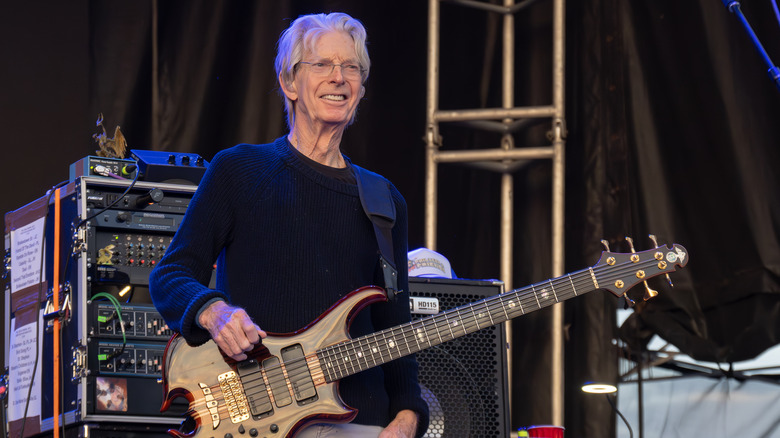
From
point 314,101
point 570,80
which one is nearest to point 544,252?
point 570,80

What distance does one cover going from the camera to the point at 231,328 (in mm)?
2049

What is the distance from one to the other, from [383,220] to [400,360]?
0.34m

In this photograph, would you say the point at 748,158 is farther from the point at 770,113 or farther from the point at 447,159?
the point at 447,159

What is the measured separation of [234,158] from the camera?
7.71 feet

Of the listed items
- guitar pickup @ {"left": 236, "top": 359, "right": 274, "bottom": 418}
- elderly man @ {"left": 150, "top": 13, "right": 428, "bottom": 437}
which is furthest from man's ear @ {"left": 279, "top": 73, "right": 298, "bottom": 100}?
guitar pickup @ {"left": 236, "top": 359, "right": 274, "bottom": 418}

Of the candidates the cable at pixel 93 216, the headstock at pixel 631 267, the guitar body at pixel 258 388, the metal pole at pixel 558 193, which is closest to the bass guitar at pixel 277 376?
the guitar body at pixel 258 388

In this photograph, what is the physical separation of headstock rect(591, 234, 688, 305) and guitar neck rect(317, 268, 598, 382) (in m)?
0.04

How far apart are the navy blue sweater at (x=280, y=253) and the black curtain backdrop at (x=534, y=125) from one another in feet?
7.39

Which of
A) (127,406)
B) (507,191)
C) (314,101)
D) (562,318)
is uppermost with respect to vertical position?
(507,191)

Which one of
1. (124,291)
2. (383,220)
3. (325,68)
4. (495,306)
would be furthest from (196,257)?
(124,291)

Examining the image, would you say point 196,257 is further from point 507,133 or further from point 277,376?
point 507,133

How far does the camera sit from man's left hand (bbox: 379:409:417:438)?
7.34ft

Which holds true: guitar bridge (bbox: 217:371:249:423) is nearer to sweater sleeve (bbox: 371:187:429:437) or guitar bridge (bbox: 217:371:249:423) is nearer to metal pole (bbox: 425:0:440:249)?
sweater sleeve (bbox: 371:187:429:437)

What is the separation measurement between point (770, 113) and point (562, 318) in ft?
4.10
